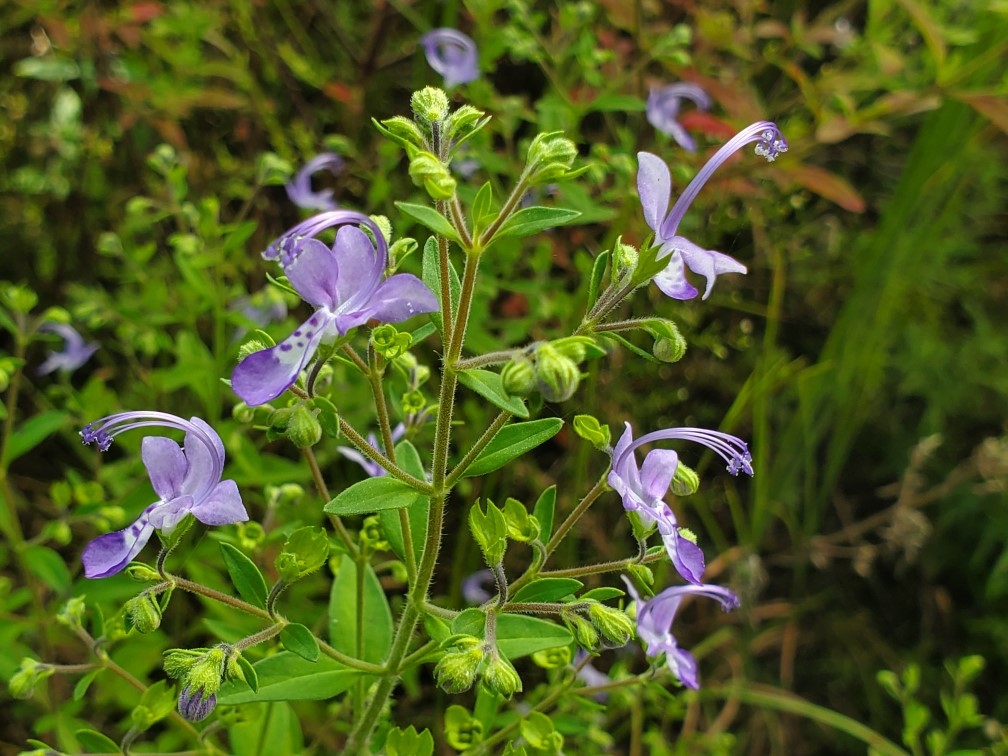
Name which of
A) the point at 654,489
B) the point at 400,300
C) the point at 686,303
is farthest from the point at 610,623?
the point at 686,303

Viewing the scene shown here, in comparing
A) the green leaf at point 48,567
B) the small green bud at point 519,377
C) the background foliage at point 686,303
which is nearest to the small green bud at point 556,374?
the small green bud at point 519,377

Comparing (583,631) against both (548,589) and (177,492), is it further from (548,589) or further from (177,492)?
(177,492)

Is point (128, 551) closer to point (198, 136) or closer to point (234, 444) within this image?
point (234, 444)

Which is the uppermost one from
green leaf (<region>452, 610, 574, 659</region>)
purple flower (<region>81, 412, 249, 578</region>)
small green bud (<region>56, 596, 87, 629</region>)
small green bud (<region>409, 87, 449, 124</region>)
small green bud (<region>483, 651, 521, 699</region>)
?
small green bud (<region>409, 87, 449, 124</region>)

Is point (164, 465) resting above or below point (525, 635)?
above

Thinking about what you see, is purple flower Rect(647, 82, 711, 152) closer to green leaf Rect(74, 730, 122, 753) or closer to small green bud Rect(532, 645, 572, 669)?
small green bud Rect(532, 645, 572, 669)

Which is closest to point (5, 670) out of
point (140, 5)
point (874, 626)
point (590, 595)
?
point (590, 595)

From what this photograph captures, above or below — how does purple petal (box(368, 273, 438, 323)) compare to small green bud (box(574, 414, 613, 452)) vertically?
above

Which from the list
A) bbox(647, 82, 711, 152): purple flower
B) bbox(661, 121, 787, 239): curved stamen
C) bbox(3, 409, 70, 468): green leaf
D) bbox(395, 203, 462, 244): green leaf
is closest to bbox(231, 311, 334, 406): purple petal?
bbox(395, 203, 462, 244): green leaf
